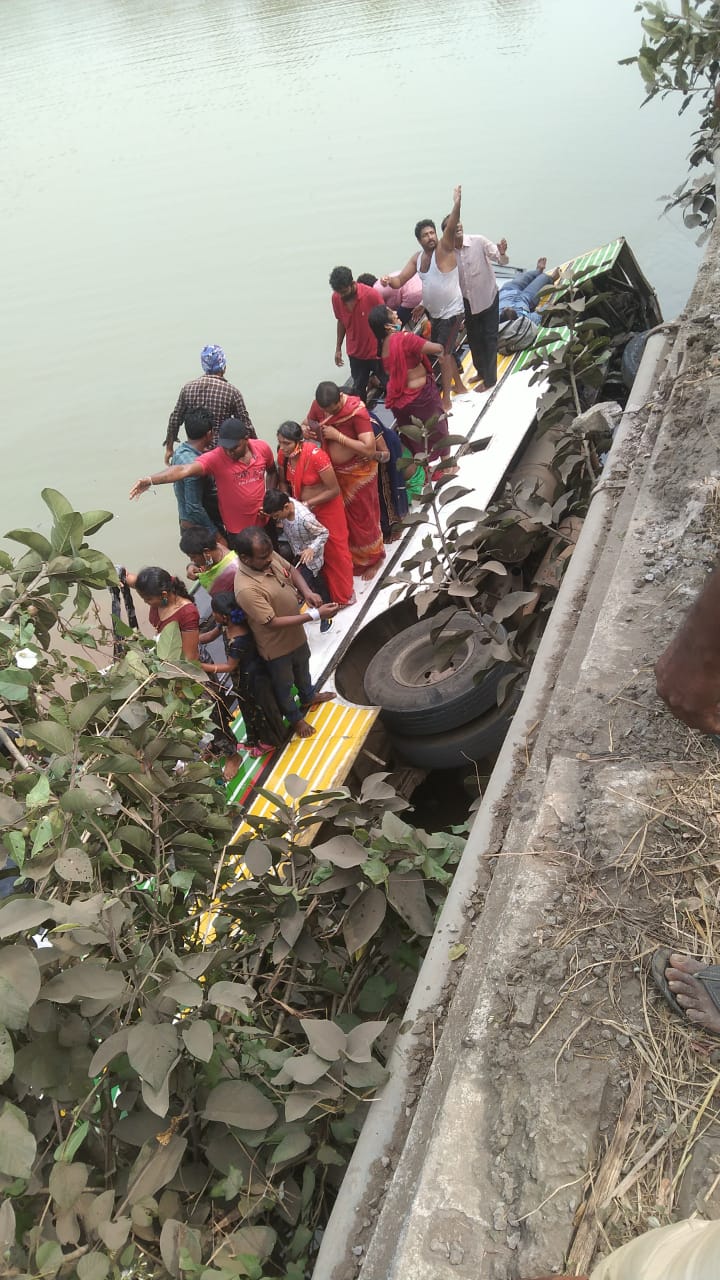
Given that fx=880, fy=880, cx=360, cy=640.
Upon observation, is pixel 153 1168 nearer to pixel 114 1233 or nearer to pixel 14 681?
pixel 114 1233

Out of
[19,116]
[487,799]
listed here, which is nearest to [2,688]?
[487,799]

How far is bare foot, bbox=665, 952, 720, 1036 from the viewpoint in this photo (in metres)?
1.69

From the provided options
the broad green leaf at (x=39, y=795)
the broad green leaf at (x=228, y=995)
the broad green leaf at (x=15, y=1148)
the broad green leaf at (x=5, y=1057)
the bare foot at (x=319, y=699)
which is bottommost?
the bare foot at (x=319, y=699)

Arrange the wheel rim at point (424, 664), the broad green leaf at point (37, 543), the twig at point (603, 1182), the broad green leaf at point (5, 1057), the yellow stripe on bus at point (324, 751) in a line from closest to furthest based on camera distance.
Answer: the broad green leaf at point (5, 1057), the twig at point (603, 1182), the broad green leaf at point (37, 543), the yellow stripe on bus at point (324, 751), the wheel rim at point (424, 664)

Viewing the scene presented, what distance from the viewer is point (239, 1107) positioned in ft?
6.08

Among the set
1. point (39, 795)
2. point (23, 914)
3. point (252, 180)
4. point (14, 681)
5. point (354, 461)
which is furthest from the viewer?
point (252, 180)

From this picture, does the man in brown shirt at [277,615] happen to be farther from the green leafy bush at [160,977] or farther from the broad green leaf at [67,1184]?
the broad green leaf at [67,1184]

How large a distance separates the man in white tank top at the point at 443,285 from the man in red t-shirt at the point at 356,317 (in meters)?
0.43

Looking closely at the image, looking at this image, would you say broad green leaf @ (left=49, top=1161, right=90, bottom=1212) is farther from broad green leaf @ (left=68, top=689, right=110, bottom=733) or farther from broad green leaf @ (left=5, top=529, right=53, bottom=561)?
broad green leaf @ (left=5, top=529, right=53, bottom=561)

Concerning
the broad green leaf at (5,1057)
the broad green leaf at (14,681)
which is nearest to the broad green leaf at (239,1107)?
the broad green leaf at (5,1057)

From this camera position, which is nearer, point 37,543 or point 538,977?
point 538,977

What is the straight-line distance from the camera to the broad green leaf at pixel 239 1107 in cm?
183

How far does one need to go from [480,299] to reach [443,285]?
0.33 meters

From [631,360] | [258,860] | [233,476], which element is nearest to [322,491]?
[233,476]
